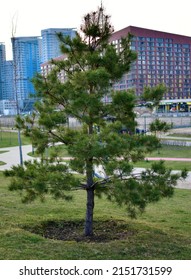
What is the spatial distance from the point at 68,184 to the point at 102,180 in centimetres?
79

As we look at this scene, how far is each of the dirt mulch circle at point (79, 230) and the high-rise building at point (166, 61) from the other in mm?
63744

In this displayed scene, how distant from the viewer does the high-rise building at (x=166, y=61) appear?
237 ft

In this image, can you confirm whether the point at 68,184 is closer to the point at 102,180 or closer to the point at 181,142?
the point at 102,180

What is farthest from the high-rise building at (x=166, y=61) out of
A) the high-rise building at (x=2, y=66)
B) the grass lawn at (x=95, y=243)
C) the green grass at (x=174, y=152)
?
the grass lawn at (x=95, y=243)

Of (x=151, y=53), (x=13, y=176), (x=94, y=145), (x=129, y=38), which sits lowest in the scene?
(x=13, y=176)

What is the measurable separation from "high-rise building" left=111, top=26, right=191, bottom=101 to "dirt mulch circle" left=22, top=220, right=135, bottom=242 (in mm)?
63744

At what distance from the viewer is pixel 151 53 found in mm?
76875

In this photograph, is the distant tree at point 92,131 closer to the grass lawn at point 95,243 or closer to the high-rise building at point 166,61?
the grass lawn at point 95,243

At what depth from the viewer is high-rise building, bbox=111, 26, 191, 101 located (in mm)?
72125

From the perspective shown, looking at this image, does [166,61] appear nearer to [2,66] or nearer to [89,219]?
[2,66]

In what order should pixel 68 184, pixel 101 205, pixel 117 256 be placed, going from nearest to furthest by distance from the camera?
pixel 117 256 < pixel 68 184 < pixel 101 205

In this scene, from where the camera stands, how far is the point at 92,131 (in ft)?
19.1

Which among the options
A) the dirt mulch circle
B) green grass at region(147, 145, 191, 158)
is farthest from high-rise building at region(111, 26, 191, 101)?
the dirt mulch circle

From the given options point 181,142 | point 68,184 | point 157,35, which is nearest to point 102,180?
point 68,184
